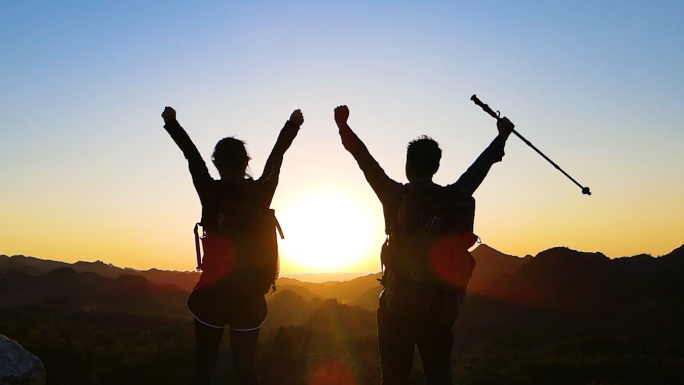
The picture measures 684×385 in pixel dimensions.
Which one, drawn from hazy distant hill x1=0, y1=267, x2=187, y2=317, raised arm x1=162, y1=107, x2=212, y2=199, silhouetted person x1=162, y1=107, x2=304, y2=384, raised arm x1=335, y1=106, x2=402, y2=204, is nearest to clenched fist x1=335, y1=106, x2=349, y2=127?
raised arm x1=335, y1=106, x2=402, y2=204

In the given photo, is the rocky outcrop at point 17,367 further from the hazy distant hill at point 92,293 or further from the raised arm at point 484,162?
the hazy distant hill at point 92,293

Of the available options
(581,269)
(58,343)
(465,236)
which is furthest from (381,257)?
(581,269)

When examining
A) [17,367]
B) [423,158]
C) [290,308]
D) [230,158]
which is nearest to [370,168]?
[423,158]

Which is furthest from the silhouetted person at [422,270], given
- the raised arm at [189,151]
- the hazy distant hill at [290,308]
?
the hazy distant hill at [290,308]

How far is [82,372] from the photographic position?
12438 millimetres

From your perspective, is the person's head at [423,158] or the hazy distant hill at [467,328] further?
the hazy distant hill at [467,328]

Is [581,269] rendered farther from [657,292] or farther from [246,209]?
[246,209]

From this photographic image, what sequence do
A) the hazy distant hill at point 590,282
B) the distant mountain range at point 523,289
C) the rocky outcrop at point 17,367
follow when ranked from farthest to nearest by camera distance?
the distant mountain range at point 523,289 → the hazy distant hill at point 590,282 → the rocky outcrop at point 17,367

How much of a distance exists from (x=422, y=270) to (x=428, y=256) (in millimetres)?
105

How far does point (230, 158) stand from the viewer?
13.0 feet

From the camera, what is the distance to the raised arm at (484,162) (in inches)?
146

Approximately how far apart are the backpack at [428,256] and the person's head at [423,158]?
0.18 meters

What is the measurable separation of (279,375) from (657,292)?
36944 millimetres

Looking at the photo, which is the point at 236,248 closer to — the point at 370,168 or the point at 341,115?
the point at 370,168
